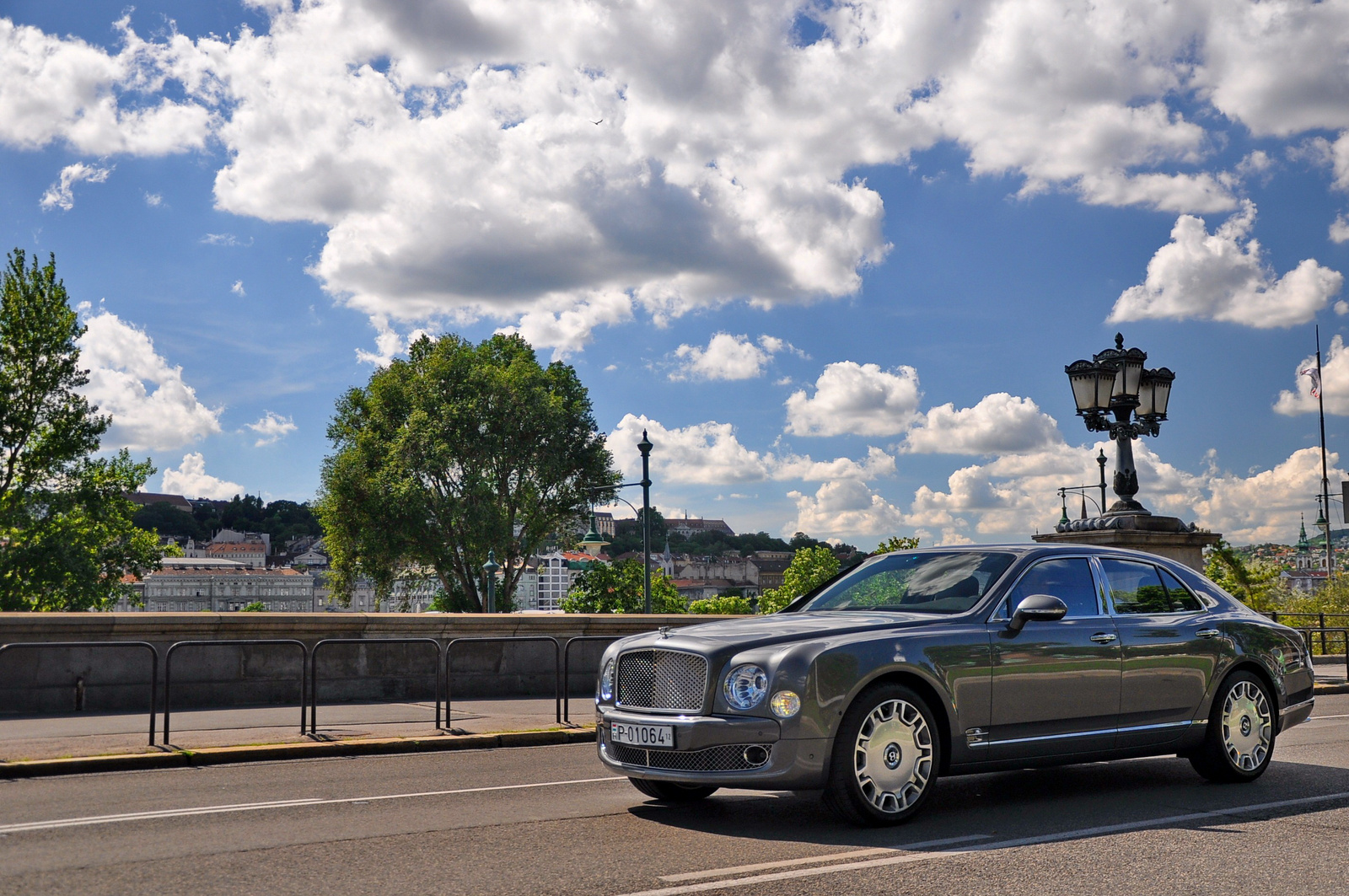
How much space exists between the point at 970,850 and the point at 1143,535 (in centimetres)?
946

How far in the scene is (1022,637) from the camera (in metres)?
7.30

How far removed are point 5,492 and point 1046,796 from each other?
41.8 m

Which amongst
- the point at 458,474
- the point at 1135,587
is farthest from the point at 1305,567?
the point at 1135,587

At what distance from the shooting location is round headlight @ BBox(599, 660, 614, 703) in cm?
732

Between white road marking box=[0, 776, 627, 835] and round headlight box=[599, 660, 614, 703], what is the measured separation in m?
1.34

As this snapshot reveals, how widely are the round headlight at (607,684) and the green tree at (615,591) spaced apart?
96.7 ft

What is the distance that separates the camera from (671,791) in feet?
24.5

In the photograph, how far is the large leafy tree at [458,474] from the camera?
5019 centimetres

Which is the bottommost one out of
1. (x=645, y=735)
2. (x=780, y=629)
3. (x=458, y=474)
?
(x=645, y=735)

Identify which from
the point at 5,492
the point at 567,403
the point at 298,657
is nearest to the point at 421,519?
the point at 567,403

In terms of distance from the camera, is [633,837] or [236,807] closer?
[633,837]

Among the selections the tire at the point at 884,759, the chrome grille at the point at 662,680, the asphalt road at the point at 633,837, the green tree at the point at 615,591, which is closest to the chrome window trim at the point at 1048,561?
the tire at the point at 884,759

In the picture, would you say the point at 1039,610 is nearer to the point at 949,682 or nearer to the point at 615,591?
the point at 949,682

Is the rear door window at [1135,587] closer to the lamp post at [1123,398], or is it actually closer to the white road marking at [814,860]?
the white road marking at [814,860]
